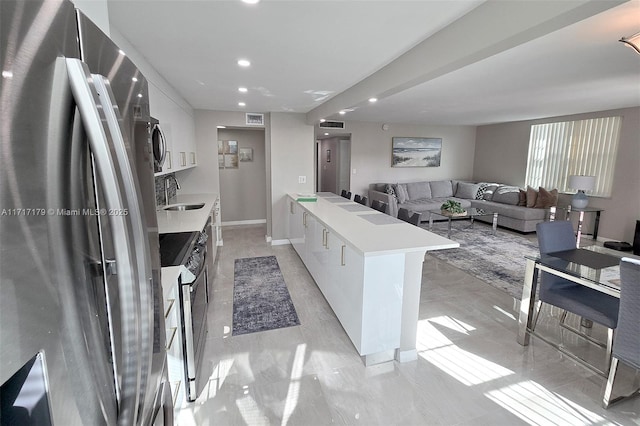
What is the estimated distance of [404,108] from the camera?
5246mm

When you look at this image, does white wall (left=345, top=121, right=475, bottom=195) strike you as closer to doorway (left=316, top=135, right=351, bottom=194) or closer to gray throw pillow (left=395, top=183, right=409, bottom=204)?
doorway (left=316, top=135, right=351, bottom=194)

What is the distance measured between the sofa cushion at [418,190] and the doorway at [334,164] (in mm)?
1494

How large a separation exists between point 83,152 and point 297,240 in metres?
4.03

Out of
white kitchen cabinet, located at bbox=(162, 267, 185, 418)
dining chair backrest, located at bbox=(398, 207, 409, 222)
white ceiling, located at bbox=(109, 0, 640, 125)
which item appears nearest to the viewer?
white kitchen cabinet, located at bbox=(162, 267, 185, 418)

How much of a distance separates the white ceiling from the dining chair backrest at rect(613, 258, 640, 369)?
133 cm

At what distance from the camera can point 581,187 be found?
5512 millimetres

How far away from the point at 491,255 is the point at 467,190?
3.30 metres

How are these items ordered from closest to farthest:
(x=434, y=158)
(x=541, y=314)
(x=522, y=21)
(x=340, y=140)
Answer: (x=522, y=21)
(x=541, y=314)
(x=434, y=158)
(x=340, y=140)

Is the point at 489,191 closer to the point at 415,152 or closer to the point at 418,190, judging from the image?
the point at 418,190

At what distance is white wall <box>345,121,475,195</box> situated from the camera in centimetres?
750

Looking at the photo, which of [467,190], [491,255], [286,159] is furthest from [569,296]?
[467,190]

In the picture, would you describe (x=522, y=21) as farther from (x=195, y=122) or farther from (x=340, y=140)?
(x=340, y=140)

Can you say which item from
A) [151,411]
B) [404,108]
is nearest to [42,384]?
[151,411]

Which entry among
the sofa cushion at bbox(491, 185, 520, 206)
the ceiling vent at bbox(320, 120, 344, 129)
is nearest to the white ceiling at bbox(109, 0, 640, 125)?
the sofa cushion at bbox(491, 185, 520, 206)
